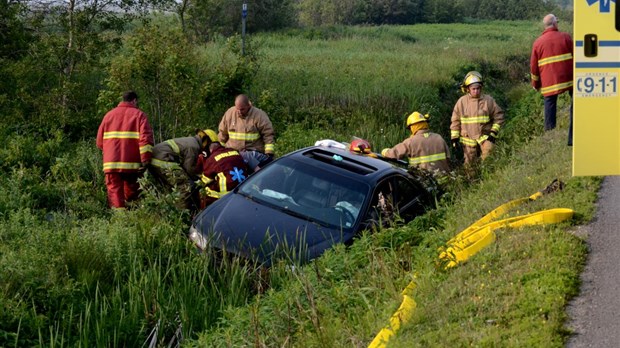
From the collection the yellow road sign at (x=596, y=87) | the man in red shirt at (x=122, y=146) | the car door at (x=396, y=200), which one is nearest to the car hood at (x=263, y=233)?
the car door at (x=396, y=200)

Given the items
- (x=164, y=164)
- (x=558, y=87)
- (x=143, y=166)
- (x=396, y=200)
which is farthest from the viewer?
(x=558, y=87)

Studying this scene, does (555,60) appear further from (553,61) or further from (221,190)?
(221,190)

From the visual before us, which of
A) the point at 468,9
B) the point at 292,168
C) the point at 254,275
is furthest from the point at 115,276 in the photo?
the point at 468,9

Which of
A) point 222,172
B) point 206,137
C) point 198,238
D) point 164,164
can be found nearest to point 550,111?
point 206,137

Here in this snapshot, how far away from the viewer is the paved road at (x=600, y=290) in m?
5.80

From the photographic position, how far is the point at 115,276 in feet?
28.1

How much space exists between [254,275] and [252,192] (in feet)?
6.26

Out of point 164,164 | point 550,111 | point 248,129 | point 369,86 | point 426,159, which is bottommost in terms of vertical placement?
point 426,159

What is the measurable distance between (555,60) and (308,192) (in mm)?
5029

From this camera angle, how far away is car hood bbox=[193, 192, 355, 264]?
891 centimetres

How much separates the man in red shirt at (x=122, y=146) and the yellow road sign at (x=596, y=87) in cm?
682

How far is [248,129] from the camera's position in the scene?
44.9ft

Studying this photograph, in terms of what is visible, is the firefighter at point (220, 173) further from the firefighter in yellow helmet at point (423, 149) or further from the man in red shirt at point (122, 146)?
the firefighter in yellow helmet at point (423, 149)

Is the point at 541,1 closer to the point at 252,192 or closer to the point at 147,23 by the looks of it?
the point at 147,23
